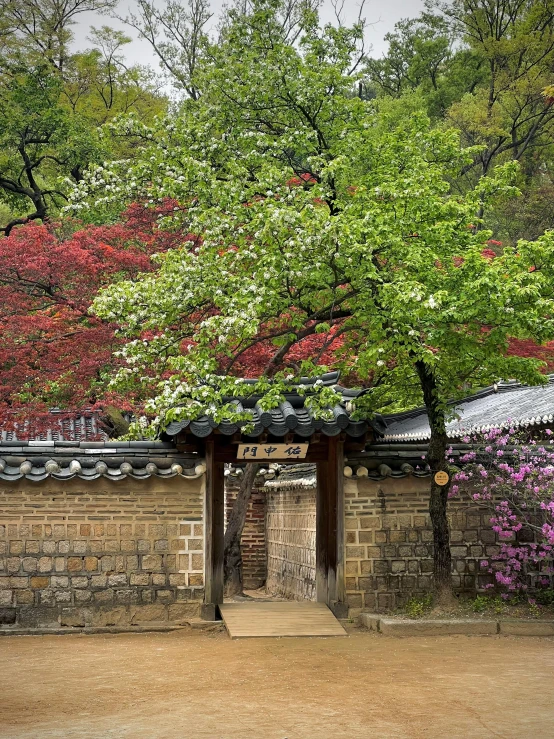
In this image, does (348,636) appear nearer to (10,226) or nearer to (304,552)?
(304,552)

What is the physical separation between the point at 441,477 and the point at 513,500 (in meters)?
1.69

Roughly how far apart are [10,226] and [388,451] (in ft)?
49.5

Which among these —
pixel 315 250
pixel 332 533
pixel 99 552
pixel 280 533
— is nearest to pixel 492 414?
pixel 332 533

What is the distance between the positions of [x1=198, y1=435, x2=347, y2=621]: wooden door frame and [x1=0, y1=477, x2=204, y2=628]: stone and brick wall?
195mm

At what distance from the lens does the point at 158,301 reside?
1363 centimetres

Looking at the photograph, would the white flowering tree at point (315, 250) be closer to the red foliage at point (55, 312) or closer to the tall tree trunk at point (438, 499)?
the tall tree trunk at point (438, 499)

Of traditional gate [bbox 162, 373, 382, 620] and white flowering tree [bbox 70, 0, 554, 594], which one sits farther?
traditional gate [bbox 162, 373, 382, 620]

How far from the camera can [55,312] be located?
18047 mm

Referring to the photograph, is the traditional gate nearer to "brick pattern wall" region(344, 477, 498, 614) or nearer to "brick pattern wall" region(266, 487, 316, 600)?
"brick pattern wall" region(344, 477, 498, 614)

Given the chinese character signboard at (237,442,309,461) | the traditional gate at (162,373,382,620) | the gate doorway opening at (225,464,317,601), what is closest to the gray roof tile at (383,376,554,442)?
the traditional gate at (162,373,382,620)

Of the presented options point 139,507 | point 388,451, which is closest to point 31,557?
point 139,507

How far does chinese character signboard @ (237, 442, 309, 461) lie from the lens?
14008 millimetres

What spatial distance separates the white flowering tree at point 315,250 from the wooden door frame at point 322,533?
3.65 ft

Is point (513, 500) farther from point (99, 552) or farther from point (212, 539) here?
point (99, 552)
